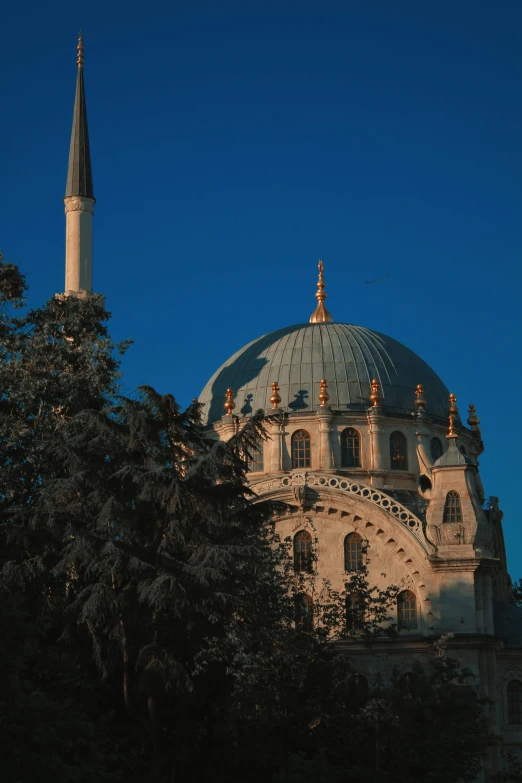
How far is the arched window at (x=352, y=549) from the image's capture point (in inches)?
1961

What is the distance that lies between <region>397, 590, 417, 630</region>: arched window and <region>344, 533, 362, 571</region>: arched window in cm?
209

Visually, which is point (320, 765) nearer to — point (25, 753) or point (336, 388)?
point (25, 753)

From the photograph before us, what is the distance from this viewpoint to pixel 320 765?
32.7m

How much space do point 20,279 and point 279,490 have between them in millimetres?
15294

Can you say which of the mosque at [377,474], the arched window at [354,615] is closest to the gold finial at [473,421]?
the mosque at [377,474]

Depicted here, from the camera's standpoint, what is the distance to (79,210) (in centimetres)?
5197

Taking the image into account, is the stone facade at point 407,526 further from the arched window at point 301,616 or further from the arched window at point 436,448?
the arched window at point 301,616

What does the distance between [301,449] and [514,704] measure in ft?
38.0

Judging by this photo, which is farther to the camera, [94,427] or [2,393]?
[2,393]

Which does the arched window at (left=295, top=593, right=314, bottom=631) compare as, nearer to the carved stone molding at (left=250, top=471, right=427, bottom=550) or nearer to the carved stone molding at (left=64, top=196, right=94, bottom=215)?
the carved stone molding at (left=250, top=471, right=427, bottom=550)

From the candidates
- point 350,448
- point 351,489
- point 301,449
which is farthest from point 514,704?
point 301,449

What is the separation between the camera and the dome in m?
55.0

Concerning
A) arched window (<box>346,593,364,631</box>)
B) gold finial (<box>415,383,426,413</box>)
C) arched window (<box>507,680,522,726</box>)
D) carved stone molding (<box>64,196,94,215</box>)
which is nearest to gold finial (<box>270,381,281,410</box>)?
gold finial (<box>415,383,426,413</box>)

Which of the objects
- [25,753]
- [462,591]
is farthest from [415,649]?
[25,753]
